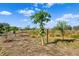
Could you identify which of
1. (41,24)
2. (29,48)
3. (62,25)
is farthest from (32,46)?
(62,25)

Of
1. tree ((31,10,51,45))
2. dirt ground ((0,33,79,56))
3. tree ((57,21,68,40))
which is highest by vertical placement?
tree ((31,10,51,45))

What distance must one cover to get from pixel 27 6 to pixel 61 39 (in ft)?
2.13

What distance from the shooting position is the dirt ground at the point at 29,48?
439cm

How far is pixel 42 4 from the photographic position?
4371 mm

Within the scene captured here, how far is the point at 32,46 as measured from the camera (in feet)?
14.6

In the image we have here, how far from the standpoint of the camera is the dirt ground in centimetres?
439

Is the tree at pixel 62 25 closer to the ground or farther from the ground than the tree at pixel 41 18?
closer to the ground

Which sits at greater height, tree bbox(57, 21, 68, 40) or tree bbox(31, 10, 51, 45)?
tree bbox(31, 10, 51, 45)

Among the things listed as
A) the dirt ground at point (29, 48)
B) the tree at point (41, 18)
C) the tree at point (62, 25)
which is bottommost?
the dirt ground at point (29, 48)

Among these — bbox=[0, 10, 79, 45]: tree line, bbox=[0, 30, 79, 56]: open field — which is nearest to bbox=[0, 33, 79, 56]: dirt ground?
bbox=[0, 30, 79, 56]: open field

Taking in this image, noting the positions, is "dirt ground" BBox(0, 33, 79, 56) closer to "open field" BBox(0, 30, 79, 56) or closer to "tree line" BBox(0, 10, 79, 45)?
"open field" BBox(0, 30, 79, 56)

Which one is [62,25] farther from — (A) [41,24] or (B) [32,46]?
(B) [32,46]

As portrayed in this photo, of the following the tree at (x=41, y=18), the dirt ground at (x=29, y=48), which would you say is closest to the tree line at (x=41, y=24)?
the tree at (x=41, y=18)

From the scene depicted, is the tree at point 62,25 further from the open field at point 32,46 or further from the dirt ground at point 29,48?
the dirt ground at point 29,48
